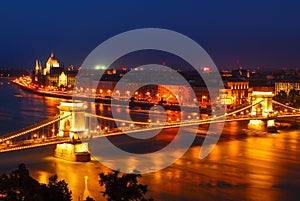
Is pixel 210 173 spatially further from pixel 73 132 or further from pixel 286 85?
pixel 286 85

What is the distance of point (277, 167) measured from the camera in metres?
8.91

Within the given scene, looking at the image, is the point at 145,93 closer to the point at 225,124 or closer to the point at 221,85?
the point at 221,85

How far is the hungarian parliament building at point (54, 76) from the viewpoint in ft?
139

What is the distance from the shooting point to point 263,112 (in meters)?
15.0

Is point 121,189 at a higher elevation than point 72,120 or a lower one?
lower

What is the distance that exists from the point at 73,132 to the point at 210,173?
2648mm

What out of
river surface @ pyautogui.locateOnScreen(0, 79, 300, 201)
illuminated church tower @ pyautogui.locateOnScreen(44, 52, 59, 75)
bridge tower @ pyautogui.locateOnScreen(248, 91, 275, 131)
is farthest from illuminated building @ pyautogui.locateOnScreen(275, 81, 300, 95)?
illuminated church tower @ pyautogui.locateOnScreen(44, 52, 59, 75)

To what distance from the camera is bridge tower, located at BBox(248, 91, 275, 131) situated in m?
14.4

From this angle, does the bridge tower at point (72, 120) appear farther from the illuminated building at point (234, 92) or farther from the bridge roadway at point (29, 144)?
the illuminated building at point (234, 92)

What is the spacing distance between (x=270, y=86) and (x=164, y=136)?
1610cm

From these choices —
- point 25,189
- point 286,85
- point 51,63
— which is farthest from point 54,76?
point 25,189

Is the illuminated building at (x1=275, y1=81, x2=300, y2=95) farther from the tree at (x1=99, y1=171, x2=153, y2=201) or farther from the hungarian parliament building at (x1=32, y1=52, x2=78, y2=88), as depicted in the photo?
the tree at (x1=99, y1=171, x2=153, y2=201)

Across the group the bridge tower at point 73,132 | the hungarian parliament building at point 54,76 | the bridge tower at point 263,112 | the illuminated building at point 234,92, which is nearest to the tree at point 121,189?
the bridge tower at point 73,132

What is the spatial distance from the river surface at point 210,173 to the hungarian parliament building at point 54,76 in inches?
1245
